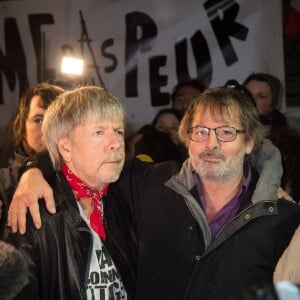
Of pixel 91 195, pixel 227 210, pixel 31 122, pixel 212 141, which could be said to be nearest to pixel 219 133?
pixel 212 141

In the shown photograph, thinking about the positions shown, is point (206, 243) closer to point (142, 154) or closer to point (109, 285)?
point (109, 285)

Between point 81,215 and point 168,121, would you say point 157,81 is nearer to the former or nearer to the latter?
point 168,121

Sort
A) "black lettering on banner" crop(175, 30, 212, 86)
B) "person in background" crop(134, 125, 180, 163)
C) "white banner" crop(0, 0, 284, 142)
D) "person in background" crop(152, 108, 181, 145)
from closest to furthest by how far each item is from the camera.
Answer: "person in background" crop(134, 125, 180, 163) < "person in background" crop(152, 108, 181, 145) < "white banner" crop(0, 0, 284, 142) < "black lettering on banner" crop(175, 30, 212, 86)

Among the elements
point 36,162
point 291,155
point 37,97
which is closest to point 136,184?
point 36,162

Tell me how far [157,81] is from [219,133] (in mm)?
2619

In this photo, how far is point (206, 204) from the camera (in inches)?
83.6

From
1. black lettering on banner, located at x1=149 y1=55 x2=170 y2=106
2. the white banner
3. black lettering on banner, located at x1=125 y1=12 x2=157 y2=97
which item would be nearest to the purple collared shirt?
the white banner

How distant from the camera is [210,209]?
83.1 inches

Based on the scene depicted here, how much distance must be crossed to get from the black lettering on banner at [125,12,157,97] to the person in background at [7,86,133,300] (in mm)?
2698

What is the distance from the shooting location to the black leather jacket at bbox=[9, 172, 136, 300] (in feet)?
5.98

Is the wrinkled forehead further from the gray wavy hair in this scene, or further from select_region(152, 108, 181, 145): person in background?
select_region(152, 108, 181, 145): person in background

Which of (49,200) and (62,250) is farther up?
(49,200)

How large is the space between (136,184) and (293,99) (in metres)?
2.74

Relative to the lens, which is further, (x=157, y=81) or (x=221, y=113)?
(x=157, y=81)
